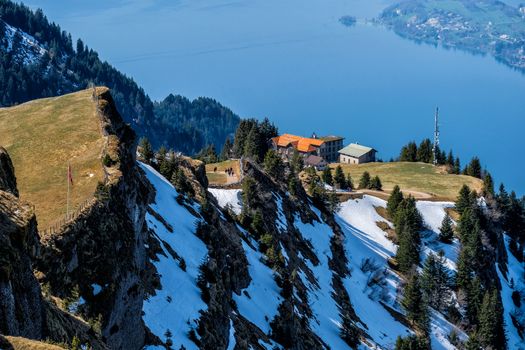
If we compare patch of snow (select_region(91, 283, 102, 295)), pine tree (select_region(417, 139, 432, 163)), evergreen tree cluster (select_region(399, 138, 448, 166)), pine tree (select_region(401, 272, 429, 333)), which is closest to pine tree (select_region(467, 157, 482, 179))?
evergreen tree cluster (select_region(399, 138, 448, 166))

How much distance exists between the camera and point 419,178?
131 metres

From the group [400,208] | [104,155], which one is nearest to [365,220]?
[400,208]

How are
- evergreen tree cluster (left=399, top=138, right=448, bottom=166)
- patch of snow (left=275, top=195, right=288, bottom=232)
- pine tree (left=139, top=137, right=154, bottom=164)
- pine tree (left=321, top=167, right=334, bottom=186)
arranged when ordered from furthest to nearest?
evergreen tree cluster (left=399, top=138, right=448, bottom=166), pine tree (left=321, top=167, right=334, bottom=186), patch of snow (left=275, top=195, right=288, bottom=232), pine tree (left=139, top=137, right=154, bottom=164)

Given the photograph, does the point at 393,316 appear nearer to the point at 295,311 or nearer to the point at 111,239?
the point at 295,311

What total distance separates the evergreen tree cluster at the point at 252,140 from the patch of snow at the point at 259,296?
50345mm

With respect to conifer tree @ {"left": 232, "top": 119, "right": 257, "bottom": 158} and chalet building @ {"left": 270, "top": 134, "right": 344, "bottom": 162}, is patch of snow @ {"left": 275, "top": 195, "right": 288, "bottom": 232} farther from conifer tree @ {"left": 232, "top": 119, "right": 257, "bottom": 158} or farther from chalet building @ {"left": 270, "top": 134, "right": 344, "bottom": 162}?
chalet building @ {"left": 270, "top": 134, "right": 344, "bottom": 162}

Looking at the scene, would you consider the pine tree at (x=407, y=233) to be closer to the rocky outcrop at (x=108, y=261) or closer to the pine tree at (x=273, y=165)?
the pine tree at (x=273, y=165)

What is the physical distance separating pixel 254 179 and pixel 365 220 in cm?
3045

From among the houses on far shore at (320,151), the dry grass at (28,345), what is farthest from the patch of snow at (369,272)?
the dry grass at (28,345)

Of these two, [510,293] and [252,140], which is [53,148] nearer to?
[252,140]

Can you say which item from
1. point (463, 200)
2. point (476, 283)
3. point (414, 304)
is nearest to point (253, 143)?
point (463, 200)

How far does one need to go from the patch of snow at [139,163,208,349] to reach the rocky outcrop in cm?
302

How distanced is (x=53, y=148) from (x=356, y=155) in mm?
131968

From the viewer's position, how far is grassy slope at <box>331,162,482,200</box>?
121062 millimetres
